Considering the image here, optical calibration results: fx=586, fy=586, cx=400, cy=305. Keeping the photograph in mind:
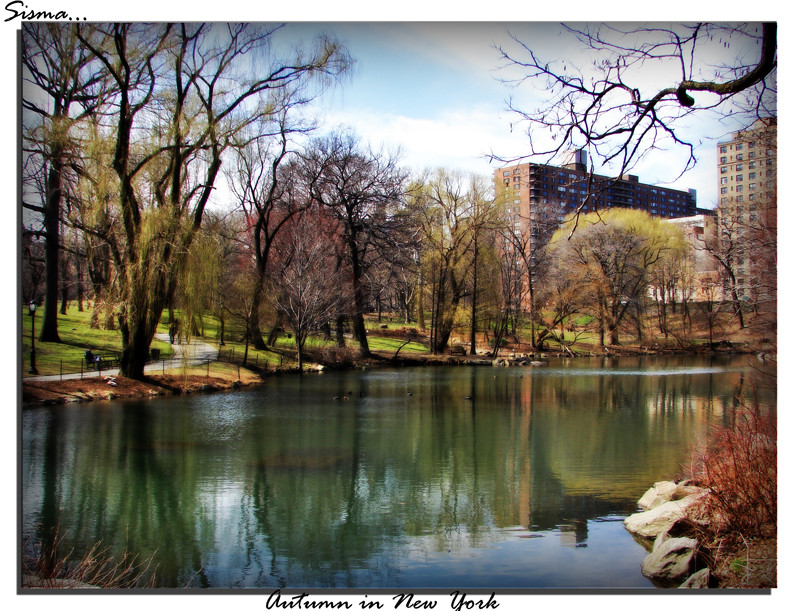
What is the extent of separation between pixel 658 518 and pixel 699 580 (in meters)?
0.98

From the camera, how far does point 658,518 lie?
15.7ft

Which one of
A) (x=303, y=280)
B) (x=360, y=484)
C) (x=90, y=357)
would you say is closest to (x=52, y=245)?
(x=90, y=357)

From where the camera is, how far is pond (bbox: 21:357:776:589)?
14.6 feet

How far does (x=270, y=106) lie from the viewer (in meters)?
9.39

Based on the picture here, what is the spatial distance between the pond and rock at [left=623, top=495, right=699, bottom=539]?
0.14 metres

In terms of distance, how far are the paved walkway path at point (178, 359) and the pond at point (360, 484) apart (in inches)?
21.1

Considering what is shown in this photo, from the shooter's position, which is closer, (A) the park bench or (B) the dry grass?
(B) the dry grass

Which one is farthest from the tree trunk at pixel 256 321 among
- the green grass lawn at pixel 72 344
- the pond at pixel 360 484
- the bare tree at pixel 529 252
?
the bare tree at pixel 529 252

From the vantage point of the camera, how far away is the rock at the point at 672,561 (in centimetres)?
402

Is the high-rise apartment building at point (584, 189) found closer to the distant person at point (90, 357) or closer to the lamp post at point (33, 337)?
the lamp post at point (33, 337)

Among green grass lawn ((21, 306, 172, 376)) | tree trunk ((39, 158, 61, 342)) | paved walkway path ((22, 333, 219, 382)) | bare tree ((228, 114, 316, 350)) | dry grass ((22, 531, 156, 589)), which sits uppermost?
bare tree ((228, 114, 316, 350))

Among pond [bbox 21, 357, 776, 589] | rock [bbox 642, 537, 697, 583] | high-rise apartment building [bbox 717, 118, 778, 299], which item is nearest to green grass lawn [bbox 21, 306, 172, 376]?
pond [bbox 21, 357, 776, 589]

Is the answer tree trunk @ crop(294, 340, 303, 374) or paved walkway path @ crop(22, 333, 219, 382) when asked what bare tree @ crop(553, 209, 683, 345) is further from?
paved walkway path @ crop(22, 333, 219, 382)

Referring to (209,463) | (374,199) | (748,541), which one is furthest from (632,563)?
(374,199)
